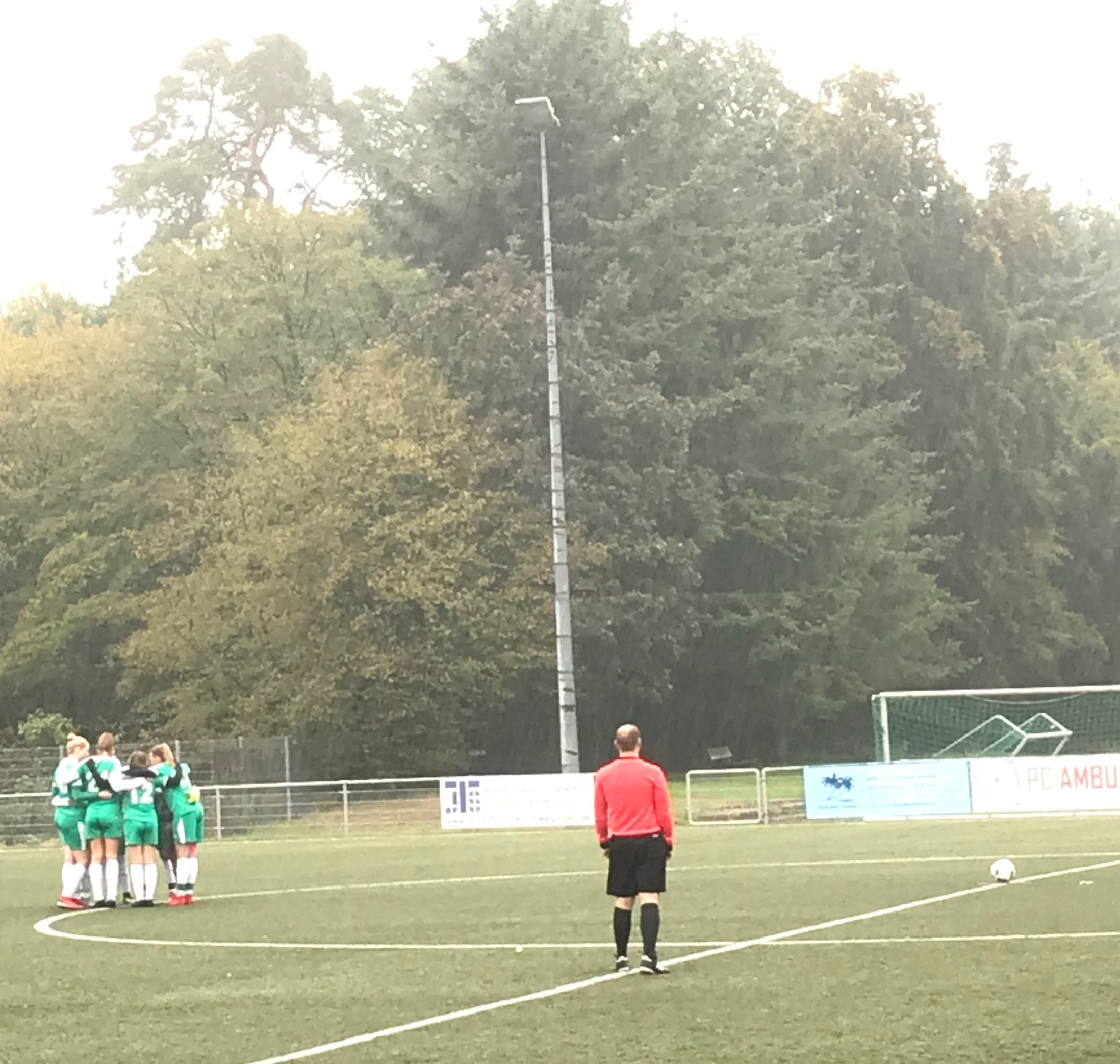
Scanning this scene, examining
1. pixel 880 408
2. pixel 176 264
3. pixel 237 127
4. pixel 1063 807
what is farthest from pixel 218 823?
pixel 237 127

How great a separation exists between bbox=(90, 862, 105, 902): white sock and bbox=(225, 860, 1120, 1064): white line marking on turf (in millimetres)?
8105

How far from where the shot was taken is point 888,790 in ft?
126

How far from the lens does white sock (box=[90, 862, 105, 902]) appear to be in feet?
75.2

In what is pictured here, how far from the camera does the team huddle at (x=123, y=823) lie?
22.2 metres

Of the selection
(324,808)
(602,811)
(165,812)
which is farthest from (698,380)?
(602,811)

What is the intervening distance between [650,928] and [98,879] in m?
9.96

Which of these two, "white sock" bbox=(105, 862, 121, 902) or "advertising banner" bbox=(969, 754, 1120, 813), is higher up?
"advertising banner" bbox=(969, 754, 1120, 813)

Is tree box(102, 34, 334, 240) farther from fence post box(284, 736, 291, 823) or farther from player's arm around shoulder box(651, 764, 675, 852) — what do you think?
player's arm around shoulder box(651, 764, 675, 852)

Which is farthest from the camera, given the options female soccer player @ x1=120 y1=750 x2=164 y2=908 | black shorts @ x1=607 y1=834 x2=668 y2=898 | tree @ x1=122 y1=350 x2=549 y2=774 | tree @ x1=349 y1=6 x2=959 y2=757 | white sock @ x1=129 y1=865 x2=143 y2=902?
tree @ x1=349 y1=6 x2=959 y2=757

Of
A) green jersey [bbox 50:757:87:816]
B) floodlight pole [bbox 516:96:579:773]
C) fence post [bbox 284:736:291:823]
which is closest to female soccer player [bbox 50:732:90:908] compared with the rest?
green jersey [bbox 50:757:87:816]

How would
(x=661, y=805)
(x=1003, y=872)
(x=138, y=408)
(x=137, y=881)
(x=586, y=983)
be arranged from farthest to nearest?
(x=138, y=408), (x=137, y=881), (x=1003, y=872), (x=661, y=805), (x=586, y=983)

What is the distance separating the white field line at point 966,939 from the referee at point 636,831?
7.36ft

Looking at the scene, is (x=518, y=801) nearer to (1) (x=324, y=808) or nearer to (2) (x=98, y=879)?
(1) (x=324, y=808)

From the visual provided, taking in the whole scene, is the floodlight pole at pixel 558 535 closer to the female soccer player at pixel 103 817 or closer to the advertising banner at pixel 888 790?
the advertising banner at pixel 888 790
